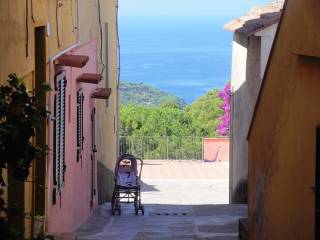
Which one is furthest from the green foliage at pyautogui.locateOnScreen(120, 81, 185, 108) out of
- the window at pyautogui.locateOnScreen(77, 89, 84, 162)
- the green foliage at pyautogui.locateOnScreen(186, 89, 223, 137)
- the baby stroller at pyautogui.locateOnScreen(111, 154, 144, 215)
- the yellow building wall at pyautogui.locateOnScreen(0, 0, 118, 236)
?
the window at pyautogui.locateOnScreen(77, 89, 84, 162)

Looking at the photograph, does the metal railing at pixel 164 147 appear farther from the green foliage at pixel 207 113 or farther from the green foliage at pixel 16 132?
the green foliage at pixel 16 132

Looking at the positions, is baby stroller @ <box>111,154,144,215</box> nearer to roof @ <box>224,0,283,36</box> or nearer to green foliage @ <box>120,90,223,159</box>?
roof @ <box>224,0,283,36</box>

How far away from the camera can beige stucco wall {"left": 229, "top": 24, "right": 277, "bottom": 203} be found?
60.0 feet

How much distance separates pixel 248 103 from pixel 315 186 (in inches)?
401

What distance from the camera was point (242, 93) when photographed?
64.0 feet

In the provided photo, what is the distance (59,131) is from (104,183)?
31.4ft

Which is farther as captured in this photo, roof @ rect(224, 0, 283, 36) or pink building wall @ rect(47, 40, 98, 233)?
roof @ rect(224, 0, 283, 36)

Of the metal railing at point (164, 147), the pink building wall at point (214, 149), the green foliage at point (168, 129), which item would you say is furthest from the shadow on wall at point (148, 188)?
the pink building wall at point (214, 149)

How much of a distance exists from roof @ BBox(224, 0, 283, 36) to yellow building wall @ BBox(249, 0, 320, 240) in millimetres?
7075

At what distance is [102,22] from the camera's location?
21078 mm

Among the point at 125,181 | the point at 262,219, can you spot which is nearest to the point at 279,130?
the point at 262,219

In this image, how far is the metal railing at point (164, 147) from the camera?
34031 millimetres

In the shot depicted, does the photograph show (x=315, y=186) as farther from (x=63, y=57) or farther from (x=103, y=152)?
(x=103, y=152)

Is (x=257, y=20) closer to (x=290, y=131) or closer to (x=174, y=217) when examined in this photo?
(x=174, y=217)
